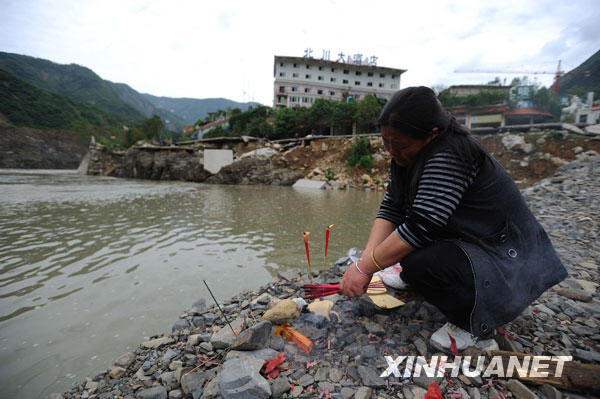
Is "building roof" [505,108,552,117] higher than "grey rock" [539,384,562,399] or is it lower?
higher

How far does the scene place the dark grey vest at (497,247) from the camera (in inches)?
52.2

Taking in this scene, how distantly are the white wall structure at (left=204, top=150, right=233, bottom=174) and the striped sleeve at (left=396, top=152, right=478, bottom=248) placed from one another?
76.7 ft

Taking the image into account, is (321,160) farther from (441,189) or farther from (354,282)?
(441,189)

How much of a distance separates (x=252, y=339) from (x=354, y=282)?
2.47ft

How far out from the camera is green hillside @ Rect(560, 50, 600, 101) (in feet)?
106

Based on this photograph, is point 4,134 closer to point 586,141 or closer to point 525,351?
point 525,351

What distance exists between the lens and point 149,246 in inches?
186

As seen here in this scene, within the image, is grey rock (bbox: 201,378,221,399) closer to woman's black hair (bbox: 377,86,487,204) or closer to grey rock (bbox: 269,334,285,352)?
grey rock (bbox: 269,334,285,352)

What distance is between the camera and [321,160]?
73.1 feet

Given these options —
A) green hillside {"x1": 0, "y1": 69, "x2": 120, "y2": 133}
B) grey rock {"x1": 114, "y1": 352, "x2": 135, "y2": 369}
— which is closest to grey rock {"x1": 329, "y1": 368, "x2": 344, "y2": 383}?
grey rock {"x1": 114, "y1": 352, "x2": 135, "y2": 369}

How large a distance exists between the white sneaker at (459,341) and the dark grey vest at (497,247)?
14 cm

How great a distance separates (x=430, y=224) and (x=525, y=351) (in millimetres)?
1032

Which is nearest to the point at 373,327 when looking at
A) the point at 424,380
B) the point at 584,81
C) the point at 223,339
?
the point at 424,380

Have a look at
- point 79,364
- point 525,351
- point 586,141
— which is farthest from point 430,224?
point 586,141
